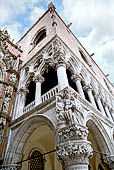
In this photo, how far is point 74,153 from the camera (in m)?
3.32

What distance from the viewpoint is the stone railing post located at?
11.0ft

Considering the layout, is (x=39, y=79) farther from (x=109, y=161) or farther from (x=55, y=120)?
(x=109, y=161)

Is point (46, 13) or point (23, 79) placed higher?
point (46, 13)

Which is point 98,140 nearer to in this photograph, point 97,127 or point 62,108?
point 97,127

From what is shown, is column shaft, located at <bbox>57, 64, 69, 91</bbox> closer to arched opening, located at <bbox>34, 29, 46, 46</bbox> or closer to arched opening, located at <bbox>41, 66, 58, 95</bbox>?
arched opening, located at <bbox>41, 66, 58, 95</bbox>

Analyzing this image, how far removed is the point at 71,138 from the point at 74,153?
36 cm

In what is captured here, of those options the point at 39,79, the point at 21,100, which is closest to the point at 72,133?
the point at 39,79

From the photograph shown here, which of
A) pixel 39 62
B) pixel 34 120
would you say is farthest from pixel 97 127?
pixel 39 62

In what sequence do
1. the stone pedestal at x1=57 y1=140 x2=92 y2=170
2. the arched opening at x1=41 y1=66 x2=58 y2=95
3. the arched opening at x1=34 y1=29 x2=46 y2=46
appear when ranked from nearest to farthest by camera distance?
the stone pedestal at x1=57 y1=140 x2=92 y2=170, the arched opening at x1=41 y1=66 x2=58 y2=95, the arched opening at x1=34 y1=29 x2=46 y2=46

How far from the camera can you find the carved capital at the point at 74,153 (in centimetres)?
333

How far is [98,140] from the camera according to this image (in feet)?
18.5

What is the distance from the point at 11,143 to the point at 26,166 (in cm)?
186

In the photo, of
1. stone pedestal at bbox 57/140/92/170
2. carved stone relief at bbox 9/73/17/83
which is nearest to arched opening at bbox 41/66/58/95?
carved stone relief at bbox 9/73/17/83

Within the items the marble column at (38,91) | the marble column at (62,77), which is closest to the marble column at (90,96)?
the marble column at (62,77)
